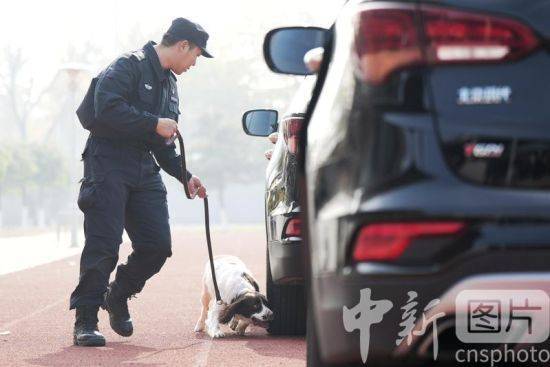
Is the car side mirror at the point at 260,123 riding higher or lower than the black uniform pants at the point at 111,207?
higher

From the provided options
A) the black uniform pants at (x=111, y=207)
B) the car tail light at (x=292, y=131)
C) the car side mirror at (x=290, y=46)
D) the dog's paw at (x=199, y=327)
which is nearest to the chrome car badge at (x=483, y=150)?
the car side mirror at (x=290, y=46)

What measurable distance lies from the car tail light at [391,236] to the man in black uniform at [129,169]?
4.59 metres

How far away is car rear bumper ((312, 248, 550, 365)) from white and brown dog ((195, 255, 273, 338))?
481cm

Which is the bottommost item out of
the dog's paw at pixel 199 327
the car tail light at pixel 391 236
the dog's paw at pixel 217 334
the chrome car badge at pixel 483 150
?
the dog's paw at pixel 199 327

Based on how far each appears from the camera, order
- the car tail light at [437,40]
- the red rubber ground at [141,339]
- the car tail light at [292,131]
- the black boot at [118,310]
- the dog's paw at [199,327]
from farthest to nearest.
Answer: the dog's paw at [199,327], the black boot at [118,310], the red rubber ground at [141,339], the car tail light at [292,131], the car tail light at [437,40]

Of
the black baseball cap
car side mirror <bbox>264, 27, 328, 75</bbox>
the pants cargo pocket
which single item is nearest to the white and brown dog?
the pants cargo pocket

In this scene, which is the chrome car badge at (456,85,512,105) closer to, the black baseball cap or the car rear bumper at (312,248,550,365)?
the car rear bumper at (312,248,550,365)

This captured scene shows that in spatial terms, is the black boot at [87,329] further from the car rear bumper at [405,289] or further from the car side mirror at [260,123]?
the car rear bumper at [405,289]

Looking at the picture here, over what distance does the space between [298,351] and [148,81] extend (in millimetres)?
1831

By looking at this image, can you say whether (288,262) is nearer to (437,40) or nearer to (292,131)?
(292,131)

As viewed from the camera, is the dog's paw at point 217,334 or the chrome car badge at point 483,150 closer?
the chrome car badge at point 483,150

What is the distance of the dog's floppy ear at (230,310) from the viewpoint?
8.04 meters

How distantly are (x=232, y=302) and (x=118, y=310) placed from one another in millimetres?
749

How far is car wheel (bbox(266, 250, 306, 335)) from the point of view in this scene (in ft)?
24.6
